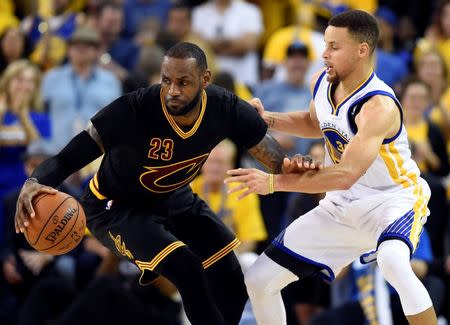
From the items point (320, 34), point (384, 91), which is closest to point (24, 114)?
point (320, 34)

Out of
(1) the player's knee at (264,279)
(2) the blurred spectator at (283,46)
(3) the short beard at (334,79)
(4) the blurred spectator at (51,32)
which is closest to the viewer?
(3) the short beard at (334,79)

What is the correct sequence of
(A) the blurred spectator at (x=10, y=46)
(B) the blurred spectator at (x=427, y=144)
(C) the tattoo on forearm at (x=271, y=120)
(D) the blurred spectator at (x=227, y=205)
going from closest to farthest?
1. (C) the tattoo on forearm at (x=271, y=120)
2. (D) the blurred spectator at (x=227, y=205)
3. (B) the blurred spectator at (x=427, y=144)
4. (A) the blurred spectator at (x=10, y=46)

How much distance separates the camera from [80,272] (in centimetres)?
955

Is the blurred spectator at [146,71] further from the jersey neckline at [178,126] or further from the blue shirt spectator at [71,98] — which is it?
the jersey neckline at [178,126]

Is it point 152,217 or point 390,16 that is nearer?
point 152,217

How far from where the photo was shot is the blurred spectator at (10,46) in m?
11.1

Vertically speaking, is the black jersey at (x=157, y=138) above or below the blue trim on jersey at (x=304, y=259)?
above

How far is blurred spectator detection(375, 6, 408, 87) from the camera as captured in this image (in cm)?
1149

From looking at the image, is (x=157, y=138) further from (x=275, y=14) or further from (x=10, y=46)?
(x=275, y=14)

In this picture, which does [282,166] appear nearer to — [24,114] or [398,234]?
[398,234]

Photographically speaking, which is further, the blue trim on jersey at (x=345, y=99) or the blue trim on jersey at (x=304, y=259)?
the blue trim on jersey at (x=304, y=259)

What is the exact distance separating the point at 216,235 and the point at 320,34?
5.39 metres

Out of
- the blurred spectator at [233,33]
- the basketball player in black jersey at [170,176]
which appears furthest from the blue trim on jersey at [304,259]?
the blurred spectator at [233,33]

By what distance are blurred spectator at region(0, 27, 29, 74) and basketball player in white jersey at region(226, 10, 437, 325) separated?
16.0ft
